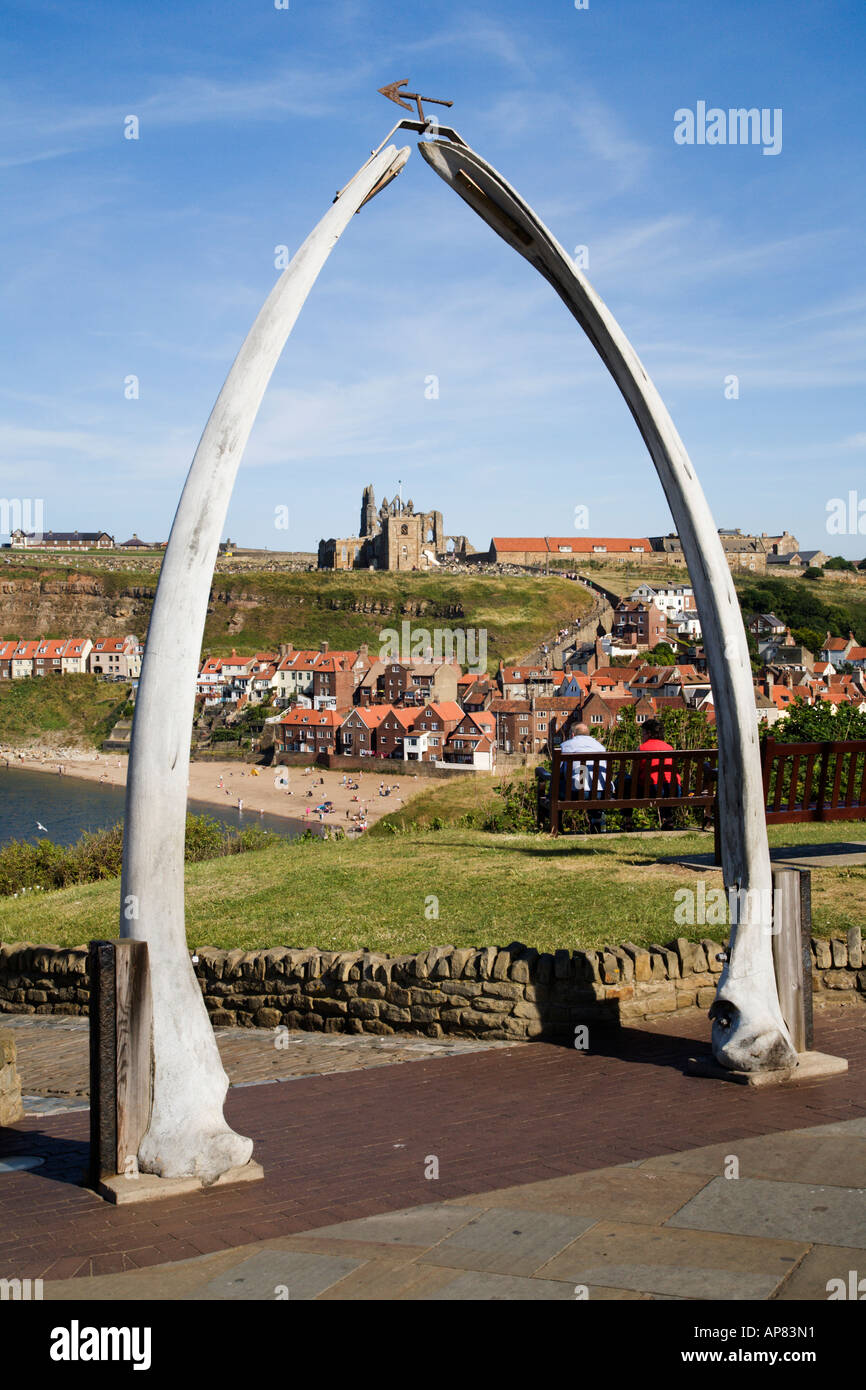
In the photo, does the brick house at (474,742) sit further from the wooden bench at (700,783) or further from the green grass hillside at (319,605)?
the wooden bench at (700,783)

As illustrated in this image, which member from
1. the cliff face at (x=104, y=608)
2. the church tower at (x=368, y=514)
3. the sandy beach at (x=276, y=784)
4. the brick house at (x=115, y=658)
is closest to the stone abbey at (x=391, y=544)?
the church tower at (x=368, y=514)

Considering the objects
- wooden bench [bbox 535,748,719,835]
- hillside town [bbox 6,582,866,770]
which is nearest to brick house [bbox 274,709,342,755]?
hillside town [bbox 6,582,866,770]

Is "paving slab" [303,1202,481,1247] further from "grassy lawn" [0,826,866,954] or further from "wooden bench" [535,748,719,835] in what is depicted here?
"wooden bench" [535,748,719,835]

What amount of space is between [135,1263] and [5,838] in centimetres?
4980

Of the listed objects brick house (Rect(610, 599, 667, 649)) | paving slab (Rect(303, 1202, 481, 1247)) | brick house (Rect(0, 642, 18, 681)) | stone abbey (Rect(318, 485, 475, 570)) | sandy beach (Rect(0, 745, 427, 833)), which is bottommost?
sandy beach (Rect(0, 745, 427, 833))

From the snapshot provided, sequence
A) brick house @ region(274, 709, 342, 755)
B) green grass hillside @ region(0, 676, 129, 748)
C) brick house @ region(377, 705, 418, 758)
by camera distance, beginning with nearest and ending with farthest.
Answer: brick house @ region(377, 705, 418, 758)
brick house @ region(274, 709, 342, 755)
green grass hillside @ region(0, 676, 129, 748)

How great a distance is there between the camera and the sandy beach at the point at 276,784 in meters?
65.4

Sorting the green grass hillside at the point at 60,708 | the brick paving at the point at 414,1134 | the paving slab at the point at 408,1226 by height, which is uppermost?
the green grass hillside at the point at 60,708

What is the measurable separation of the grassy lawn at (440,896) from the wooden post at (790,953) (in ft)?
8.11

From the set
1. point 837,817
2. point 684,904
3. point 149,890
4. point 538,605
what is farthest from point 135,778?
point 538,605

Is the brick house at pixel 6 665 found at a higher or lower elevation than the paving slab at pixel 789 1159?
higher

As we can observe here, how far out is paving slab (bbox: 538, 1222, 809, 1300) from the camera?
13.3ft

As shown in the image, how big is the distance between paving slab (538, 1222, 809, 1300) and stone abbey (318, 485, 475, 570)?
162362 mm
